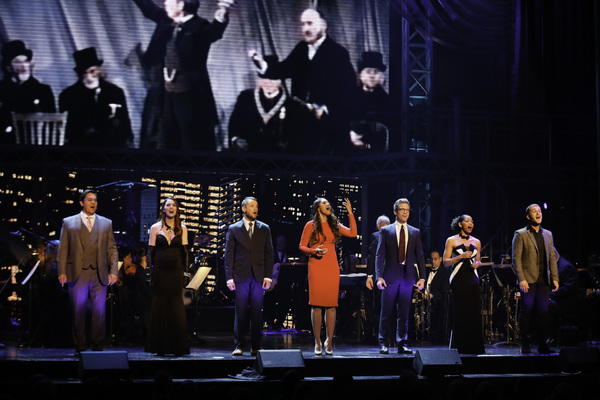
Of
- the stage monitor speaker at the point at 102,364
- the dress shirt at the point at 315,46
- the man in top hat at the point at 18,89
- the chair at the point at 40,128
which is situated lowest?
the stage monitor speaker at the point at 102,364

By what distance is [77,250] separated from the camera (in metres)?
8.53

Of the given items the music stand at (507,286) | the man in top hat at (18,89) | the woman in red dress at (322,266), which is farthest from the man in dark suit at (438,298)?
the man in top hat at (18,89)

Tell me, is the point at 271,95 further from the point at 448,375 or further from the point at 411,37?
the point at 448,375

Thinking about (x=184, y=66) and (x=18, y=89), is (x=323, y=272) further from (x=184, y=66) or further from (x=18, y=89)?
(x=18, y=89)

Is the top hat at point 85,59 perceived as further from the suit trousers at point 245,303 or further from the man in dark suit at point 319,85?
the suit trousers at point 245,303

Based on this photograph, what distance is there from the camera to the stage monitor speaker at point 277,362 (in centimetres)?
790

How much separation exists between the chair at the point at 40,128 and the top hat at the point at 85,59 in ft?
2.80

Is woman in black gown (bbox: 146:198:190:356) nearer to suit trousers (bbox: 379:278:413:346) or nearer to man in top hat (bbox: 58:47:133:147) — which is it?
suit trousers (bbox: 379:278:413:346)

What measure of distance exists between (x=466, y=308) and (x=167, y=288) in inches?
127

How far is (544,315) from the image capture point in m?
9.59

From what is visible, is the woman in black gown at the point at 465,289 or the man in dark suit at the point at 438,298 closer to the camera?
the woman in black gown at the point at 465,289

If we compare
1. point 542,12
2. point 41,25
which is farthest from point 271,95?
point 542,12

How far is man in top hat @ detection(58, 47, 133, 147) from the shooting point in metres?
15.0

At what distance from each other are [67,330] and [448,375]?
14.9ft
